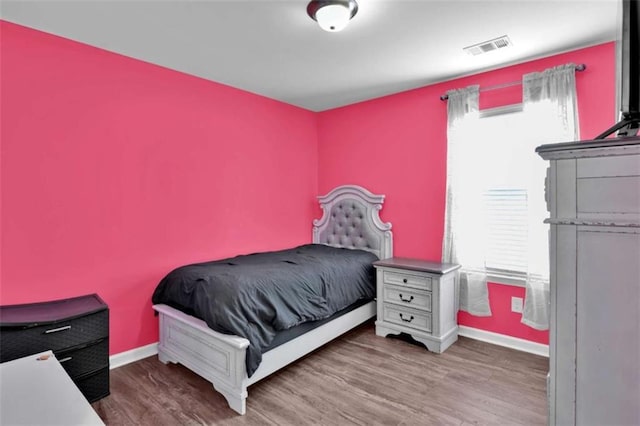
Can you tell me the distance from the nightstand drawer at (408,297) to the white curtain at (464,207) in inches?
18.9

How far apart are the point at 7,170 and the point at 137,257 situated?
104 cm

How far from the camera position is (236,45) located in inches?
101

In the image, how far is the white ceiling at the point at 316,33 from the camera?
6.82ft

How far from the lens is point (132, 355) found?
2.76 meters

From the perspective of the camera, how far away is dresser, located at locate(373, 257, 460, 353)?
9.56 ft

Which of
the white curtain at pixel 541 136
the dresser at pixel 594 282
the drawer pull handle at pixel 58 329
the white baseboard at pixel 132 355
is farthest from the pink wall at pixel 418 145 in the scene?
the drawer pull handle at pixel 58 329

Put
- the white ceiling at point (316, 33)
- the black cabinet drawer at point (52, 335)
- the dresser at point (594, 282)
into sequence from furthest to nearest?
the white ceiling at point (316, 33), the black cabinet drawer at point (52, 335), the dresser at point (594, 282)

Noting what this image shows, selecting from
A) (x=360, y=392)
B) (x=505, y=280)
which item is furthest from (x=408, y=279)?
(x=360, y=392)

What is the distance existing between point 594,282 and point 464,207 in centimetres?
244

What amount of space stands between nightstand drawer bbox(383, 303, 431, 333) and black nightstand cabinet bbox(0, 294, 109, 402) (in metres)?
2.32

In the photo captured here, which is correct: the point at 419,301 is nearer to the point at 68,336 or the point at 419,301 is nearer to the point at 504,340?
the point at 504,340

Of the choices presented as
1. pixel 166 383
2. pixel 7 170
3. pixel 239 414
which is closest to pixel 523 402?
pixel 239 414

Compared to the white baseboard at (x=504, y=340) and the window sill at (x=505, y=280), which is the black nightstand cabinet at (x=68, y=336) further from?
the window sill at (x=505, y=280)

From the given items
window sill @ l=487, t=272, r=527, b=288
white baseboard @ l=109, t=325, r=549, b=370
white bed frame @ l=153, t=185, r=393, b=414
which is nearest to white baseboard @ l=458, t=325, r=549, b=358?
white baseboard @ l=109, t=325, r=549, b=370
